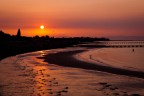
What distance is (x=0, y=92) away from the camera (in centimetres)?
1246

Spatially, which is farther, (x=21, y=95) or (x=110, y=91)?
(x=110, y=91)

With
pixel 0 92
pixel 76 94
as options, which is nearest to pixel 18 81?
pixel 0 92

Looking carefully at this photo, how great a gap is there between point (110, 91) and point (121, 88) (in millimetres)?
1326

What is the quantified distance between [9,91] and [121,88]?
5.68 metres

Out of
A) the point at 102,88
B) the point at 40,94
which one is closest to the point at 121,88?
the point at 102,88

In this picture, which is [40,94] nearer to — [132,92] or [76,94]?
[76,94]

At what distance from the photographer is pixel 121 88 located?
14336 millimetres

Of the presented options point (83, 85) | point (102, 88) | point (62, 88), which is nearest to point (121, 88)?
point (102, 88)

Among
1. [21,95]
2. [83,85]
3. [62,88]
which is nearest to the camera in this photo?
[21,95]

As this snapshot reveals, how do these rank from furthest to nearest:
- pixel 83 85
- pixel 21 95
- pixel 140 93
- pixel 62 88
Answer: pixel 83 85, pixel 62 88, pixel 140 93, pixel 21 95

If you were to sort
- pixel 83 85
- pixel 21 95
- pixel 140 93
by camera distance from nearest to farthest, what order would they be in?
pixel 21 95 < pixel 140 93 < pixel 83 85

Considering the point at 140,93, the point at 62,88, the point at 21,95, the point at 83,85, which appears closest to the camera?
the point at 21,95

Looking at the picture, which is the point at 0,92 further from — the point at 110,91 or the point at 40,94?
the point at 110,91

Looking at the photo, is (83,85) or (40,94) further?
(83,85)
